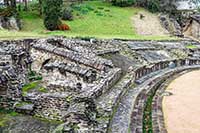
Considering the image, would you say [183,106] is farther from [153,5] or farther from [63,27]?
[153,5]

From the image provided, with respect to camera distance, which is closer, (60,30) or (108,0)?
(60,30)

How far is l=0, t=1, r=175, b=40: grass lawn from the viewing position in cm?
3547

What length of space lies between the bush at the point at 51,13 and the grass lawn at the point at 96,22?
2.56ft

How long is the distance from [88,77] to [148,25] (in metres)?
25.5

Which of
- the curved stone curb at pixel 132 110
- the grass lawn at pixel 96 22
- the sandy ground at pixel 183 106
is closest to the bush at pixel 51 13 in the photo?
the grass lawn at pixel 96 22

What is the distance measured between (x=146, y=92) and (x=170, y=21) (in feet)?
92.6

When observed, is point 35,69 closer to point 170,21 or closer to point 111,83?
point 111,83

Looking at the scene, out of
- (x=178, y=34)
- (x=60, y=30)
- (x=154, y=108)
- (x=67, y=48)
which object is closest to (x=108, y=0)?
(x=178, y=34)

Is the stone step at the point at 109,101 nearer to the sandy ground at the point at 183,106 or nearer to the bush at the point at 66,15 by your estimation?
the sandy ground at the point at 183,106

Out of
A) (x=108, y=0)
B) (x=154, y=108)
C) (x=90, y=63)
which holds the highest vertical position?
(x=108, y=0)

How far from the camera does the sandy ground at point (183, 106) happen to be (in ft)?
51.2

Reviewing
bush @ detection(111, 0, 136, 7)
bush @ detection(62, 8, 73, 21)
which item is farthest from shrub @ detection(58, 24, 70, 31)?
bush @ detection(111, 0, 136, 7)

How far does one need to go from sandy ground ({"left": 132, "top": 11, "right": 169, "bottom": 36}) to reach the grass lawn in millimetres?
688

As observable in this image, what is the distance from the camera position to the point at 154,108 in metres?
17.8
